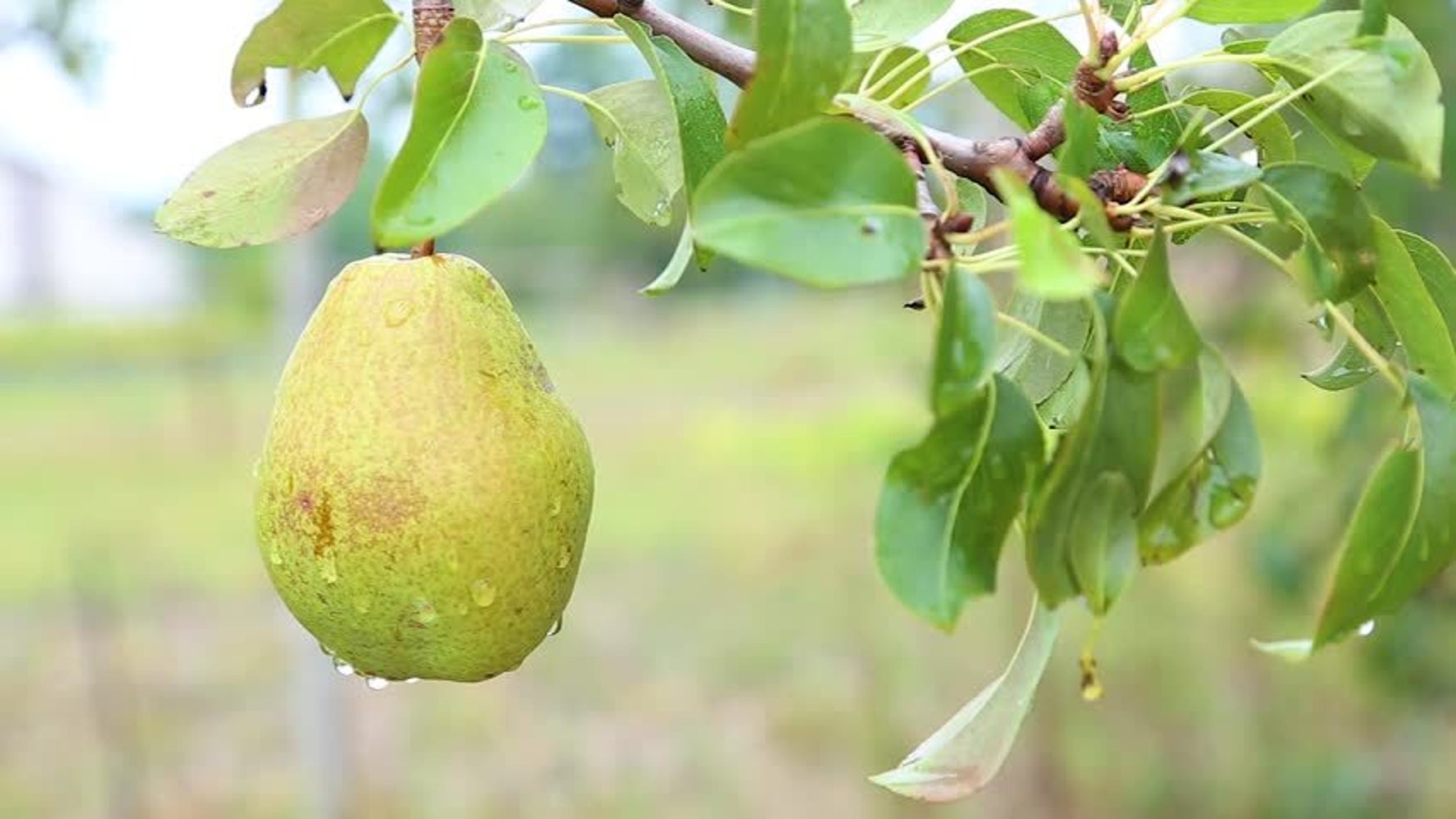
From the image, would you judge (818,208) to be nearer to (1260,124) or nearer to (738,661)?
(1260,124)

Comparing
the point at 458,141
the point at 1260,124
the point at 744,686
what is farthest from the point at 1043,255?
the point at 744,686

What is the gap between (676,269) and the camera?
0.58 meters

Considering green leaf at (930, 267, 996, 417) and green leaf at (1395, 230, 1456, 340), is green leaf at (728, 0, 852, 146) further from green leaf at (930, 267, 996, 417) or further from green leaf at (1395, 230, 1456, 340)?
green leaf at (1395, 230, 1456, 340)

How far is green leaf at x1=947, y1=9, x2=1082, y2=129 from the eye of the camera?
0.73 meters

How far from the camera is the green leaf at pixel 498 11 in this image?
65cm

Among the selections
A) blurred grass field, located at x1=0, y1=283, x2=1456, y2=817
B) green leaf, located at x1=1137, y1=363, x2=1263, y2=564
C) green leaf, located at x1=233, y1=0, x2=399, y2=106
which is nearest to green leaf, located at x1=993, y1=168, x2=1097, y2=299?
green leaf, located at x1=1137, y1=363, x2=1263, y2=564

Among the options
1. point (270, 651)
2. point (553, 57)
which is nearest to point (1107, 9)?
point (553, 57)

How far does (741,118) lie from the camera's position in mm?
510

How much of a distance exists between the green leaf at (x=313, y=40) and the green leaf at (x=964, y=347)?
325 millimetres

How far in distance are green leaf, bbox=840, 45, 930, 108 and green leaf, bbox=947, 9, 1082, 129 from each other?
2 centimetres

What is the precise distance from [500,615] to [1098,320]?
0.31m

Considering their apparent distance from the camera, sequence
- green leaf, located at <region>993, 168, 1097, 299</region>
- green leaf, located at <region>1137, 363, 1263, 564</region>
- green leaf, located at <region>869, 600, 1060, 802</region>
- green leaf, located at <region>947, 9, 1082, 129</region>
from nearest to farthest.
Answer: green leaf, located at <region>993, 168, 1097, 299</region>, green leaf, located at <region>1137, 363, 1263, 564</region>, green leaf, located at <region>869, 600, 1060, 802</region>, green leaf, located at <region>947, 9, 1082, 129</region>

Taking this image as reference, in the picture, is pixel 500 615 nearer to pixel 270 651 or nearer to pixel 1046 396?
pixel 1046 396

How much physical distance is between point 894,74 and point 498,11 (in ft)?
0.58
